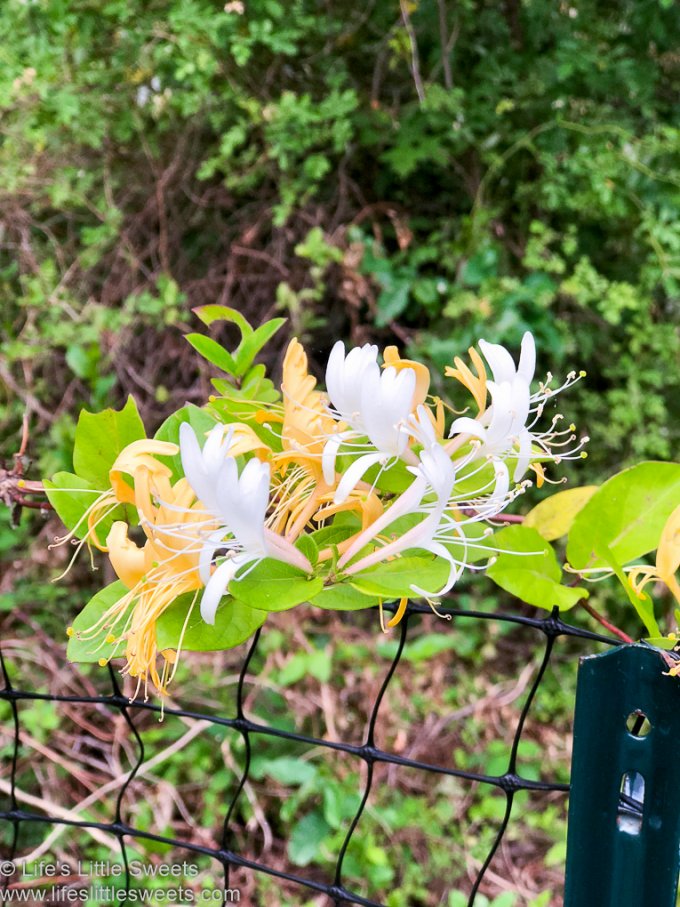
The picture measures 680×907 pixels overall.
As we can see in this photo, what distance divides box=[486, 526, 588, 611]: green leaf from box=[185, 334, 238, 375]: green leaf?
0.68 feet

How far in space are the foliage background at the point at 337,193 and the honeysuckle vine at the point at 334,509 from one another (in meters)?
1.14

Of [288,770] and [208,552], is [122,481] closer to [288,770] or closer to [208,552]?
[208,552]

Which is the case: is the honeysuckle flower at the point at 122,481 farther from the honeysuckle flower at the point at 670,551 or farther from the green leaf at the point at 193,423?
the honeysuckle flower at the point at 670,551

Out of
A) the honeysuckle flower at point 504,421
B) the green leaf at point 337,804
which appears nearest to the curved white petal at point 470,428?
the honeysuckle flower at point 504,421

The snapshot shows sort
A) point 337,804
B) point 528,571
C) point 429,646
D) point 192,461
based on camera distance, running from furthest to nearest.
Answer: point 429,646 → point 337,804 → point 528,571 → point 192,461

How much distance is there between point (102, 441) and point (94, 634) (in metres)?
0.11

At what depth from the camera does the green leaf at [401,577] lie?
1.36 ft

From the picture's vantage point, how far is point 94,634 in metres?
0.45

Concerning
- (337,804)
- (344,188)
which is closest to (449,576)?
(337,804)

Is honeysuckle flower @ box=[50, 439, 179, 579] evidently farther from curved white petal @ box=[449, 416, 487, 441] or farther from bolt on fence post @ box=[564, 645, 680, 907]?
bolt on fence post @ box=[564, 645, 680, 907]

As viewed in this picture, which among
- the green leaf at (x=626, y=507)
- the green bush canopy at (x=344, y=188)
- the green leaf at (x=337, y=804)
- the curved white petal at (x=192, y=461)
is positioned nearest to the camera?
the curved white petal at (x=192, y=461)

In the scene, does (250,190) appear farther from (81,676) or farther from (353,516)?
(353,516)

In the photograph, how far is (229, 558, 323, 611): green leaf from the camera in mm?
411

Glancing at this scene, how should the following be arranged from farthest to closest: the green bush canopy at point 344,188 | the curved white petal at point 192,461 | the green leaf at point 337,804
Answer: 1. the green bush canopy at point 344,188
2. the green leaf at point 337,804
3. the curved white petal at point 192,461
